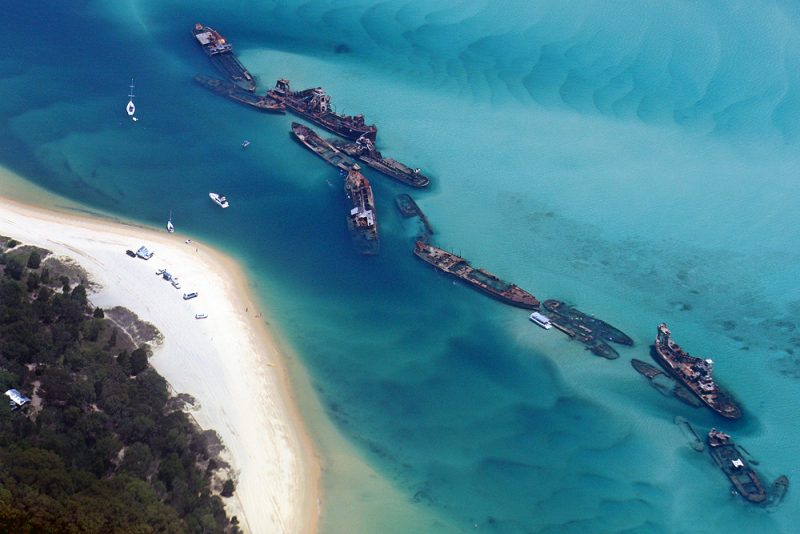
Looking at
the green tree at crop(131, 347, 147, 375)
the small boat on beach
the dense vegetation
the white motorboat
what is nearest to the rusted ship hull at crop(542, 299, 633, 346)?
the white motorboat

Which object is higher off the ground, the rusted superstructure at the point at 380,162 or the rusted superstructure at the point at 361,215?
the rusted superstructure at the point at 380,162

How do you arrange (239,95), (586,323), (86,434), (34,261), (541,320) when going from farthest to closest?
(239,95), (586,323), (541,320), (34,261), (86,434)

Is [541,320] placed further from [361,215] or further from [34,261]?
[34,261]

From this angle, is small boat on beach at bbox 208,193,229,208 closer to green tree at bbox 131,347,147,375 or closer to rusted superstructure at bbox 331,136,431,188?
rusted superstructure at bbox 331,136,431,188

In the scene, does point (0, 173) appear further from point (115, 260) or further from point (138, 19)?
point (138, 19)

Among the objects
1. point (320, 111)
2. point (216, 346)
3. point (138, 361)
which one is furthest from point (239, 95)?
point (138, 361)

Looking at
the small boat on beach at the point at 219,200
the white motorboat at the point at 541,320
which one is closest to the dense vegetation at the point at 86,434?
the small boat on beach at the point at 219,200

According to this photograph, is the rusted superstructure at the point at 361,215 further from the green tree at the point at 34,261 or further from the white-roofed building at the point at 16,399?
the white-roofed building at the point at 16,399
